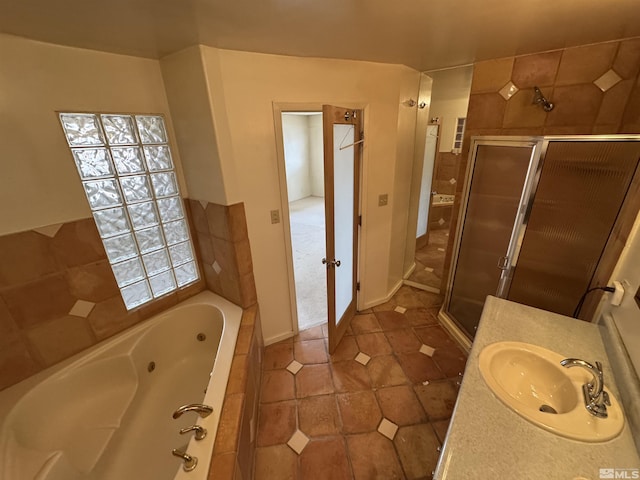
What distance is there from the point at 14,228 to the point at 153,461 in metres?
1.42

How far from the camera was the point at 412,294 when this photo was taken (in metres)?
2.95

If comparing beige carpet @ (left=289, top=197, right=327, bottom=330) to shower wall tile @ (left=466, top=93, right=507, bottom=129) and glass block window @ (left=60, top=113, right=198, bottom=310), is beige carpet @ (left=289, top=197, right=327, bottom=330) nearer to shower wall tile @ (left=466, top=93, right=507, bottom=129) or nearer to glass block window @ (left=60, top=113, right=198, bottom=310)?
glass block window @ (left=60, top=113, right=198, bottom=310)

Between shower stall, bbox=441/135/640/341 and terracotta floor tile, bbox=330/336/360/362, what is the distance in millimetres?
985

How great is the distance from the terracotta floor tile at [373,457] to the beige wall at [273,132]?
1.03m

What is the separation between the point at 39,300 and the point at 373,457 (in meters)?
2.04

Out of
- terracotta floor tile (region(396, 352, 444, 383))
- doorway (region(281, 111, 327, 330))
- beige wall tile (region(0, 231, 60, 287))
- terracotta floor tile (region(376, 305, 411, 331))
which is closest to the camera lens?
beige wall tile (region(0, 231, 60, 287))

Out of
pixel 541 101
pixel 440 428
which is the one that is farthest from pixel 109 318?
pixel 541 101

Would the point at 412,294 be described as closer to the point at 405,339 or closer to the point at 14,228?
the point at 405,339

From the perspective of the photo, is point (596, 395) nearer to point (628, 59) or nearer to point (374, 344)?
point (374, 344)

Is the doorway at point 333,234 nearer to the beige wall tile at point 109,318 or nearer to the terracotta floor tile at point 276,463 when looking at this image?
the terracotta floor tile at point 276,463

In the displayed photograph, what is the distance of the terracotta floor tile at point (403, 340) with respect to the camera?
7.30 ft

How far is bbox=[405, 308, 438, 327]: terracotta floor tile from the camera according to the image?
2.51m

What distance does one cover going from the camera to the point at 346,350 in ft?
7.32

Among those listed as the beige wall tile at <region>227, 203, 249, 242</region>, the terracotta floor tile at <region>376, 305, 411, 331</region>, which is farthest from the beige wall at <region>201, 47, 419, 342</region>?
the terracotta floor tile at <region>376, 305, 411, 331</region>
